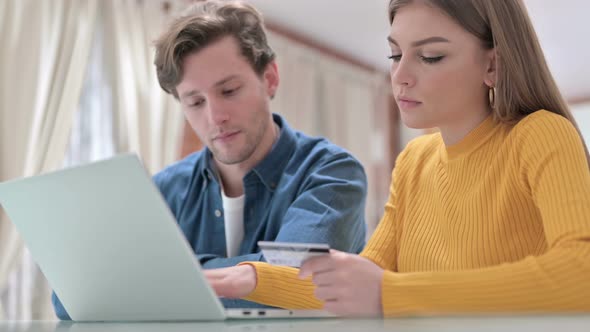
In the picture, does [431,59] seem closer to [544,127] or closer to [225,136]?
[544,127]

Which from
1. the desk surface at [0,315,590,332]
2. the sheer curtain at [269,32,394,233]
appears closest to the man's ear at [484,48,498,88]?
the desk surface at [0,315,590,332]

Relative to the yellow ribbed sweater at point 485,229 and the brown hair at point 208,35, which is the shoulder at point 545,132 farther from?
the brown hair at point 208,35

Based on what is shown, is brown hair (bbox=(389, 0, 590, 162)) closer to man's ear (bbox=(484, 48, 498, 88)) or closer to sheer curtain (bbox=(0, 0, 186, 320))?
man's ear (bbox=(484, 48, 498, 88))

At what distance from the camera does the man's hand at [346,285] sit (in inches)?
33.8

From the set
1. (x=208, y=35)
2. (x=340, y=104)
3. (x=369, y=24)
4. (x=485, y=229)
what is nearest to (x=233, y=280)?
(x=485, y=229)

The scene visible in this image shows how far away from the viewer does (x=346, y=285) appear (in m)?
0.86

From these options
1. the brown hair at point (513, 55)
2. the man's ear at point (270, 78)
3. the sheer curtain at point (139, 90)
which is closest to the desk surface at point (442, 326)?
the brown hair at point (513, 55)

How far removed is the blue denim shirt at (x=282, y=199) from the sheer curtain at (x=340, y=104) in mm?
3258

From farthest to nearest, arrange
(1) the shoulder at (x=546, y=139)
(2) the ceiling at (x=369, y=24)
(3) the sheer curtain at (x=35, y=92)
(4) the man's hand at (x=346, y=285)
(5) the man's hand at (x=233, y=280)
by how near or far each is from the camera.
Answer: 1. (2) the ceiling at (x=369, y=24)
2. (3) the sheer curtain at (x=35, y=92)
3. (5) the man's hand at (x=233, y=280)
4. (1) the shoulder at (x=546, y=139)
5. (4) the man's hand at (x=346, y=285)

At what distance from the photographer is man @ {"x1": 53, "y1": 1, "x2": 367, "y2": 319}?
5.47ft

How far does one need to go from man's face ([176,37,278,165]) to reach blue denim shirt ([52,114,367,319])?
0.08m

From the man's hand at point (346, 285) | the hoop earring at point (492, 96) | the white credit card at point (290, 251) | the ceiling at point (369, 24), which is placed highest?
the ceiling at point (369, 24)

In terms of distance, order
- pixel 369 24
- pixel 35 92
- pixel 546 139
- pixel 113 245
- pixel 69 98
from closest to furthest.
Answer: pixel 113 245
pixel 546 139
pixel 35 92
pixel 69 98
pixel 369 24

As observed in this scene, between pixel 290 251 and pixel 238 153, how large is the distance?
101 cm
